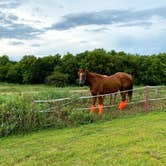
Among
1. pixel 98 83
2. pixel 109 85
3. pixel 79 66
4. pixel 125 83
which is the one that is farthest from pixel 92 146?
pixel 79 66

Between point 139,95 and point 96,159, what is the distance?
6.68m

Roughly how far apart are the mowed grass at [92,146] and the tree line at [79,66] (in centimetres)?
1552

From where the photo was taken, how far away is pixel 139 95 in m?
11.4

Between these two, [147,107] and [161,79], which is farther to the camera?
[161,79]

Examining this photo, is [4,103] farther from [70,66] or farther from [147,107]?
[70,66]

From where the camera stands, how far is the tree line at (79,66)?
958 inches

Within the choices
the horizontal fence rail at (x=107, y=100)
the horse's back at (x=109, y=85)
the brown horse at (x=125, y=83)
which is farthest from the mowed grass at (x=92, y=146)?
the brown horse at (x=125, y=83)

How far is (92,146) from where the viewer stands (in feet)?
19.1

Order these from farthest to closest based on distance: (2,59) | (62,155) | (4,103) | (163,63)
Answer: (2,59), (163,63), (4,103), (62,155)

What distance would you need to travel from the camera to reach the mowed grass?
4.99 metres

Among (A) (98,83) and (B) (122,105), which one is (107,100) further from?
(A) (98,83)

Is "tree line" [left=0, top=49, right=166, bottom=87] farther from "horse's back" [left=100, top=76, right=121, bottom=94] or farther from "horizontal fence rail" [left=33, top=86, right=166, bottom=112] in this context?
"horse's back" [left=100, top=76, right=121, bottom=94]

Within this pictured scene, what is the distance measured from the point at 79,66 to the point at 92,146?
19.2 metres

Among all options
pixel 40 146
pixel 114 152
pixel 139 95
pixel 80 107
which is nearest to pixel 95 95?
pixel 80 107
